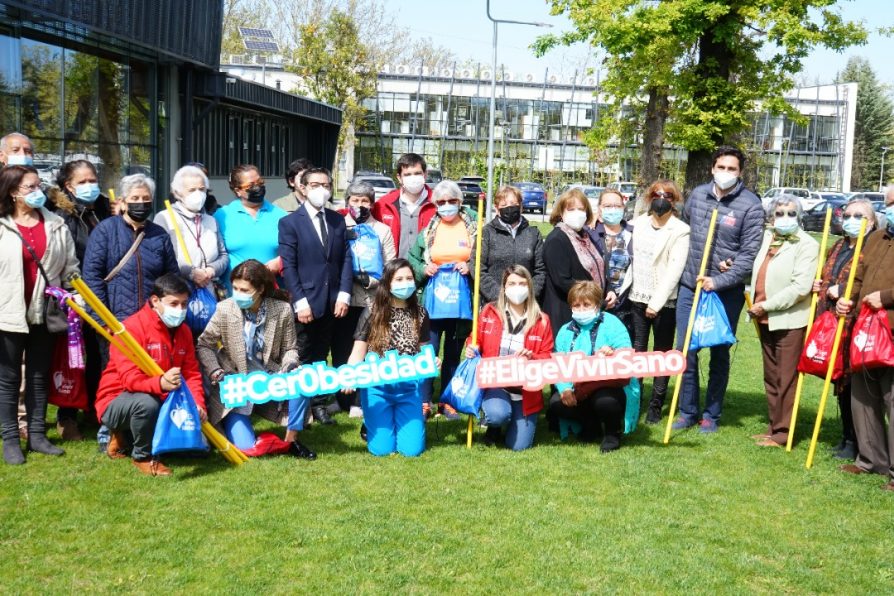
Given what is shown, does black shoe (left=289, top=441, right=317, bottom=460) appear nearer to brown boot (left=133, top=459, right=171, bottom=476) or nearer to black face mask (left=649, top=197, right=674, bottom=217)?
brown boot (left=133, top=459, right=171, bottom=476)

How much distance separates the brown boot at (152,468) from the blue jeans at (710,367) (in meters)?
4.22

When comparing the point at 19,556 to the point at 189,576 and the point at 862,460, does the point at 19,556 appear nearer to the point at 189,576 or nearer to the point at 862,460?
the point at 189,576

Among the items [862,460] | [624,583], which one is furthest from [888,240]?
[624,583]

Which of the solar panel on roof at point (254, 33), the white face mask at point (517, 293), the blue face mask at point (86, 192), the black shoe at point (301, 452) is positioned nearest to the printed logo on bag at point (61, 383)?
the blue face mask at point (86, 192)

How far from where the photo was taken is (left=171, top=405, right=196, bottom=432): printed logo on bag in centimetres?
597

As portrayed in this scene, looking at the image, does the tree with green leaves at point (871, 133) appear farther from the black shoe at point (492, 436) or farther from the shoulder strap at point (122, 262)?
the shoulder strap at point (122, 262)

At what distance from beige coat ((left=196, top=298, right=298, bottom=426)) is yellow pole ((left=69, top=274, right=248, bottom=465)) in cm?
33

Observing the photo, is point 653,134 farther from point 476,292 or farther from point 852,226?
point 476,292

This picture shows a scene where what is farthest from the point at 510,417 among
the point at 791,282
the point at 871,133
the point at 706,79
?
→ the point at 871,133

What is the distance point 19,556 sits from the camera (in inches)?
188

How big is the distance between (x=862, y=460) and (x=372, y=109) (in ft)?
188

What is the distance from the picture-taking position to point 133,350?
5.84 metres

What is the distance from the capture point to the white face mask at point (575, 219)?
7565 millimetres

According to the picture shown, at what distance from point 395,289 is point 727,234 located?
110 inches
